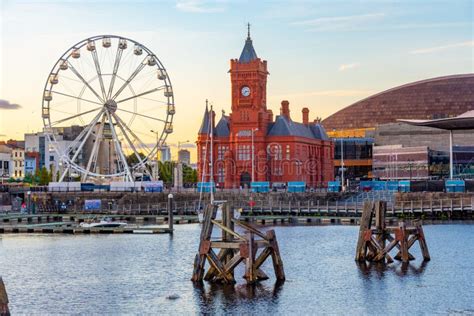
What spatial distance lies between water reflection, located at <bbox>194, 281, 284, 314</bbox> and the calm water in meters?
0.05

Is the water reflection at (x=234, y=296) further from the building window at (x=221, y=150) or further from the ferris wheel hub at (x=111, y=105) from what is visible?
the building window at (x=221, y=150)

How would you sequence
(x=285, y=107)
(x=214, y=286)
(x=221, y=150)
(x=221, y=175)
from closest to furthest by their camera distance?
(x=214, y=286)
(x=221, y=175)
(x=221, y=150)
(x=285, y=107)

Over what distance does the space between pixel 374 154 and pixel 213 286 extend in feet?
485

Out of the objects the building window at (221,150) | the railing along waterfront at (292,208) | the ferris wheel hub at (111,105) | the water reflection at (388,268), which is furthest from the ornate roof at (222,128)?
the water reflection at (388,268)

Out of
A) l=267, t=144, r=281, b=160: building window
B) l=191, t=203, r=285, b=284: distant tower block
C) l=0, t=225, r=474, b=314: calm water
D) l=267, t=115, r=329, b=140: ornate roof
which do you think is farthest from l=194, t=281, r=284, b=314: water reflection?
l=267, t=115, r=329, b=140: ornate roof

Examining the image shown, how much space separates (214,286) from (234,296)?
287 cm

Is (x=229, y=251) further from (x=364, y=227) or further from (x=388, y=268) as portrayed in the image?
(x=388, y=268)

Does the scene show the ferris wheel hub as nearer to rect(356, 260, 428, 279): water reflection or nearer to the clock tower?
the clock tower

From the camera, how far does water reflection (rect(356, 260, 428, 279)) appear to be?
182ft

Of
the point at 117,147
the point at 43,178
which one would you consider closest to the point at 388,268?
the point at 117,147

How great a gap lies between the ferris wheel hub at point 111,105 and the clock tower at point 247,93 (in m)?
41.8

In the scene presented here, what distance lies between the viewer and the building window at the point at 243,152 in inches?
6019

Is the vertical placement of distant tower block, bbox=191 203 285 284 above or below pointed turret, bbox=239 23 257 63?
below

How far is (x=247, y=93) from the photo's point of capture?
152m
